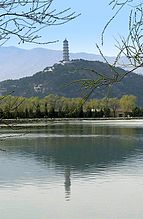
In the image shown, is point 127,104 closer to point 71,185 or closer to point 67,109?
point 67,109

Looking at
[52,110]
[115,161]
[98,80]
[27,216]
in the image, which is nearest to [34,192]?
[27,216]

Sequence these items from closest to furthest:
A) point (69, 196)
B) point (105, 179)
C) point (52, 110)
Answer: point (69, 196) → point (105, 179) → point (52, 110)

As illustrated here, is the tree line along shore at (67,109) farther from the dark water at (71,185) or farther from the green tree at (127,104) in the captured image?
the dark water at (71,185)

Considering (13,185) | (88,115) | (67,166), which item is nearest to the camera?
(13,185)

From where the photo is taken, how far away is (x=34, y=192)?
32.6 ft

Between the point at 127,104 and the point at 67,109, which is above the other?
the point at 127,104

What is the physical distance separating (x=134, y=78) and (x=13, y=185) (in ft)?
319

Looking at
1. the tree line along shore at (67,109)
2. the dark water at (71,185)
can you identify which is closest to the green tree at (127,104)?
the tree line along shore at (67,109)

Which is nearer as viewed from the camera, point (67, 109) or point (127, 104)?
point (67, 109)

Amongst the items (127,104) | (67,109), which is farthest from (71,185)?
(127,104)

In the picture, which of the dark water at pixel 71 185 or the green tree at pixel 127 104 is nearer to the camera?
the dark water at pixel 71 185

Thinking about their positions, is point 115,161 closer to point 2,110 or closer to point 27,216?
point 27,216

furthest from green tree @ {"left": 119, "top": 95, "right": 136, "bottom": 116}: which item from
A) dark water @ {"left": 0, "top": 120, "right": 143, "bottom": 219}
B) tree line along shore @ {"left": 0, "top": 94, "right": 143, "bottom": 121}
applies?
dark water @ {"left": 0, "top": 120, "right": 143, "bottom": 219}

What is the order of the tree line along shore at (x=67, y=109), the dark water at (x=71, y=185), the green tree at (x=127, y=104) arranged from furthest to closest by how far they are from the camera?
the green tree at (x=127, y=104), the tree line along shore at (x=67, y=109), the dark water at (x=71, y=185)
